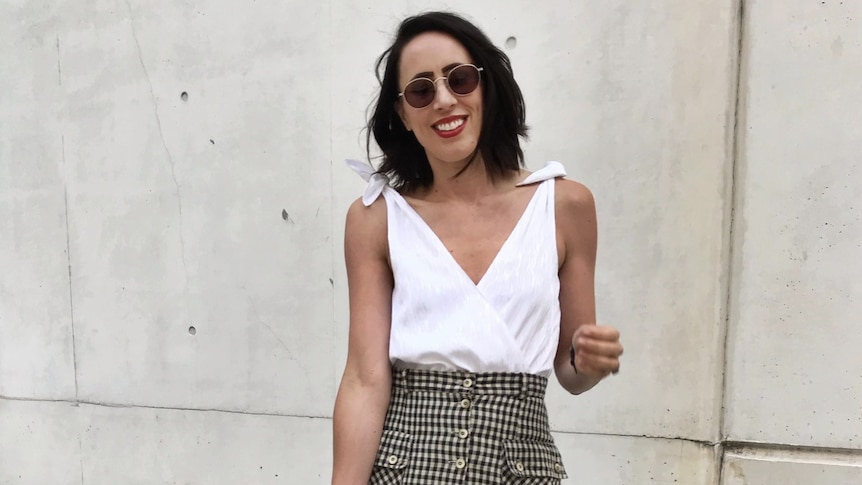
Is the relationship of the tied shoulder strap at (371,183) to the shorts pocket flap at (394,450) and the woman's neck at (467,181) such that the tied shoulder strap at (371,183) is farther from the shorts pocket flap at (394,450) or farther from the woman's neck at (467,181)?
the shorts pocket flap at (394,450)

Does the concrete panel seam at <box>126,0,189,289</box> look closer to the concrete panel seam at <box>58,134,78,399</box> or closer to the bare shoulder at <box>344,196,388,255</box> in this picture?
the concrete panel seam at <box>58,134,78,399</box>

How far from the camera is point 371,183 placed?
5.29ft

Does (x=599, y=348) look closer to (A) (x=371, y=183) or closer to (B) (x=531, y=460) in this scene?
(B) (x=531, y=460)

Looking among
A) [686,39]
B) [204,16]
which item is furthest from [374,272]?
[204,16]

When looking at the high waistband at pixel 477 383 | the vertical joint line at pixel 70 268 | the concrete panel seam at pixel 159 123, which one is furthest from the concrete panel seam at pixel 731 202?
the vertical joint line at pixel 70 268

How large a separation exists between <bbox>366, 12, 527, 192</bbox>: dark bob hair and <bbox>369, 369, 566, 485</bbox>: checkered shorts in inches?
20.7

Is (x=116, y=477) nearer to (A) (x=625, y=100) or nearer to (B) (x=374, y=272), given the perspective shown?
(B) (x=374, y=272)

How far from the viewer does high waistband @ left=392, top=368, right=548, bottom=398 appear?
54.6 inches

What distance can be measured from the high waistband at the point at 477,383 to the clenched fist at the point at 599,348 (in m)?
0.19

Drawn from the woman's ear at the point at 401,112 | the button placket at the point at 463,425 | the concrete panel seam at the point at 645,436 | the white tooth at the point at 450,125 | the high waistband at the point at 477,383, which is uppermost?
the woman's ear at the point at 401,112

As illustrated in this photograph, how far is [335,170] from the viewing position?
3.02 m

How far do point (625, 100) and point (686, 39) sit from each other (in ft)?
1.10

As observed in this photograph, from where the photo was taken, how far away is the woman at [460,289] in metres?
1.38

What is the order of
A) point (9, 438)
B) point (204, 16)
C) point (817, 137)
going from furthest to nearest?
point (9, 438), point (204, 16), point (817, 137)
